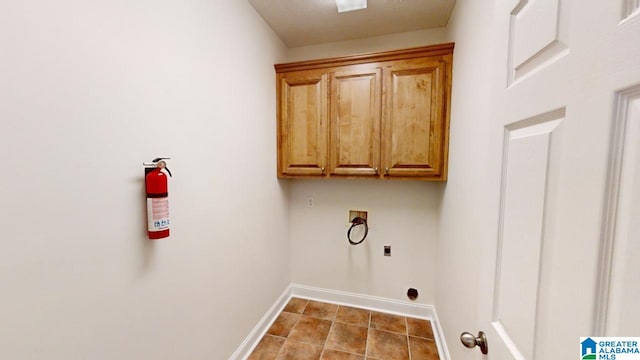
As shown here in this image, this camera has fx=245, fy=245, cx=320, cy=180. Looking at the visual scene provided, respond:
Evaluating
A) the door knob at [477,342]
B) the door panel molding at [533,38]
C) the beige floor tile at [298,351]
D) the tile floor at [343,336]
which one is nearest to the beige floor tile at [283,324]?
the tile floor at [343,336]

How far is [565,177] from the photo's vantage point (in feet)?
1.52

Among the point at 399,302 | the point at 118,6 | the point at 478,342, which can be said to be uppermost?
the point at 118,6

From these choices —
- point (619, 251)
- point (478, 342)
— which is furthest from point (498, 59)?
point (478, 342)

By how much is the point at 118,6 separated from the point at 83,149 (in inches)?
22.1

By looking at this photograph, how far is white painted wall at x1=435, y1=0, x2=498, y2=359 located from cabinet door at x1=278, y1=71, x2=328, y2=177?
102cm

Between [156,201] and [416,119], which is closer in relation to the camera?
[156,201]

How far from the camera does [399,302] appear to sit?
2.35 meters

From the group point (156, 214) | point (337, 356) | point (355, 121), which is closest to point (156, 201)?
point (156, 214)

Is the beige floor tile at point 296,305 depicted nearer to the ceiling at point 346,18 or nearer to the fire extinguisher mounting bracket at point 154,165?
the fire extinguisher mounting bracket at point 154,165

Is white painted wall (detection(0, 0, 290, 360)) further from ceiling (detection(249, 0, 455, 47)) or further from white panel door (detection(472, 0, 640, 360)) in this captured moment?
white panel door (detection(472, 0, 640, 360))

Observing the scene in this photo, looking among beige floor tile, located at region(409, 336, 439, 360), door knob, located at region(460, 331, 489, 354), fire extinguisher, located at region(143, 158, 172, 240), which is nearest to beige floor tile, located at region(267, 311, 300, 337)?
beige floor tile, located at region(409, 336, 439, 360)

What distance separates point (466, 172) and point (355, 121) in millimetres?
970

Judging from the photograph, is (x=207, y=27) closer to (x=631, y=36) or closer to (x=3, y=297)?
(x=3, y=297)

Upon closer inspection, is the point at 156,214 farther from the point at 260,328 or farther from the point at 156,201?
the point at 260,328
